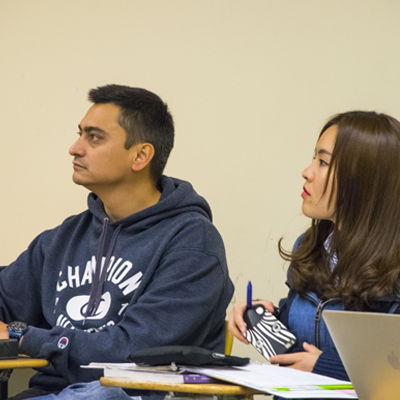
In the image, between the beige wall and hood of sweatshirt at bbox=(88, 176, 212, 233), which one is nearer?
hood of sweatshirt at bbox=(88, 176, 212, 233)

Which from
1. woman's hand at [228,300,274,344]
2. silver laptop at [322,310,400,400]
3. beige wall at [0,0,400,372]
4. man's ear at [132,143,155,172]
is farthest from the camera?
beige wall at [0,0,400,372]

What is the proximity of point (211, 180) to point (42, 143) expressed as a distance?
0.93 meters

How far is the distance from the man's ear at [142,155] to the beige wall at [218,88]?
579 mm

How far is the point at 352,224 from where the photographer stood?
4.74ft

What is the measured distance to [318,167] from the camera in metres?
1.47

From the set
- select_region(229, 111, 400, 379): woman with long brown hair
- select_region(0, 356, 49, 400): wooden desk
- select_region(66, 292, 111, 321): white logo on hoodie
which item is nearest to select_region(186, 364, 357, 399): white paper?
select_region(229, 111, 400, 379): woman with long brown hair

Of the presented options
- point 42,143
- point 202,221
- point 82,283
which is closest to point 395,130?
point 202,221

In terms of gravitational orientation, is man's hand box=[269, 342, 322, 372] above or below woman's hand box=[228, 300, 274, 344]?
below

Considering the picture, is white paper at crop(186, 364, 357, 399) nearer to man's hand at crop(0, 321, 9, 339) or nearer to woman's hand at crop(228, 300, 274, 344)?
woman's hand at crop(228, 300, 274, 344)

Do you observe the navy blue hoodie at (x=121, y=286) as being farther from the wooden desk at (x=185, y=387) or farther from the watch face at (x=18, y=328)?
the wooden desk at (x=185, y=387)

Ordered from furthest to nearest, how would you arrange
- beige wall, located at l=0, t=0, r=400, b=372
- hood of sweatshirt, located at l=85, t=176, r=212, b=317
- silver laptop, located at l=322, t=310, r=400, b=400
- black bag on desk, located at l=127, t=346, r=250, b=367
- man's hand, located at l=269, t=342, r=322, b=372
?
beige wall, located at l=0, t=0, r=400, b=372 < hood of sweatshirt, located at l=85, t=176, r=212, b=317 < man's hand, located at l=269, t=342, r=322, b=372 < black bag on desk, located at l=127, t=346, r=250, b=367 < silver laptop, located at l=322, t=310, r=400, b=400

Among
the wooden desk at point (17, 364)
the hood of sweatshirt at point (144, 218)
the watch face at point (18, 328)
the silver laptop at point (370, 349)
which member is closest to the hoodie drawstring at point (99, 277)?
the hood of sweatshirt at point (144, 218)

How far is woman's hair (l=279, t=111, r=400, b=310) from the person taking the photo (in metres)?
1.37

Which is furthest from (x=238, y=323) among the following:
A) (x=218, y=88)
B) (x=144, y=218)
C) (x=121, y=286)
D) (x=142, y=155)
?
(x=218, y=88)
